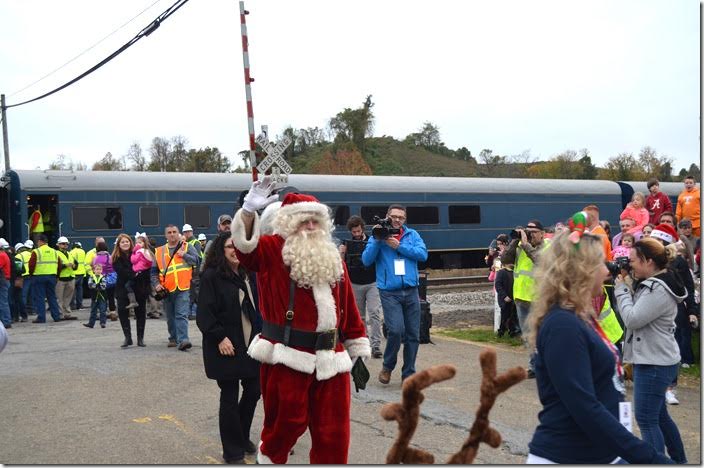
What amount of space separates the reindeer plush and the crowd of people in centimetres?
41

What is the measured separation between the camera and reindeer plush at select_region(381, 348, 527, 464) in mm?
2592

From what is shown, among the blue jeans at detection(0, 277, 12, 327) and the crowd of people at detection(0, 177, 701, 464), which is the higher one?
the crowd of people at detection(0, 177, 701, 464)

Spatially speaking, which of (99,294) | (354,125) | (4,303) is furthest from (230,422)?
(354,125)

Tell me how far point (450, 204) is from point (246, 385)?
20.6m

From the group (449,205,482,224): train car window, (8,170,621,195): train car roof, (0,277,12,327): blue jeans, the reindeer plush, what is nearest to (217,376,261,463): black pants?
the reindeer plush

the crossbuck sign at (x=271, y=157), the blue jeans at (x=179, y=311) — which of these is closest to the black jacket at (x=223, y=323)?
the blue jeans at (x=179, y=311)

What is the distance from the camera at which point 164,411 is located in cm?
733

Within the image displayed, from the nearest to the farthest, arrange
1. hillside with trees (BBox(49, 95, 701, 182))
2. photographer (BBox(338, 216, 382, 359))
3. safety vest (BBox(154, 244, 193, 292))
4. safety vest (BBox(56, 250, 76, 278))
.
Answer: photographer (BBox(338, 216, 382, 359)), safety vest (BBox(154, 244, 193, 292)), safety vest (BBox(56, 250, 76, 278)), hillside with trees (BBox(49, 95, 701, 182))

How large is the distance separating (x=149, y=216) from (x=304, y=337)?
18.3 m

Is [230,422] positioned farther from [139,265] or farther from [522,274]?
[139,265]

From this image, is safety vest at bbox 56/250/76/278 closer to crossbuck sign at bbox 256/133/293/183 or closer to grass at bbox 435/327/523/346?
crossbuck sign at bbox 256/133/293/183

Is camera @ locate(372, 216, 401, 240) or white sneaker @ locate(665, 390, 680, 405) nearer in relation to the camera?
white sneaker @ locate(665, 390, 680, 405)

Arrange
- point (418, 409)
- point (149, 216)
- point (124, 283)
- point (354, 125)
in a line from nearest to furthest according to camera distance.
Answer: point (418, 409) < point (124, 283) < point (149, 216) < point (354, 125)

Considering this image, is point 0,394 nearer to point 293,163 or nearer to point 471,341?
point 471,341
